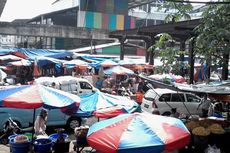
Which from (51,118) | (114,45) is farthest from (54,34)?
(51,118)

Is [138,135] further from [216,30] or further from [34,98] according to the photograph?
[216,30]

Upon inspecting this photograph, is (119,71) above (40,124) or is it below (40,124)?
above

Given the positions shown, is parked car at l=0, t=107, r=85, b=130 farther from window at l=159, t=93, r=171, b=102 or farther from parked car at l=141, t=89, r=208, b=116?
window at l=159, t=93, r=171, b=102

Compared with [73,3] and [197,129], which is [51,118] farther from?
[73,3]

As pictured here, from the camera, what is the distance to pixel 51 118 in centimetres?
1441

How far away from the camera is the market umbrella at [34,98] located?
9094 mm

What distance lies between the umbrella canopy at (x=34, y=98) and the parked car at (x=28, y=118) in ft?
12.6

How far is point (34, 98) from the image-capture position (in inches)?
367

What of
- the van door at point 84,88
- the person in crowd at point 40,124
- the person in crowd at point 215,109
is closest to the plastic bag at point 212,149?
the person in crowd at point 215,109

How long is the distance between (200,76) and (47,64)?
13.1 meters

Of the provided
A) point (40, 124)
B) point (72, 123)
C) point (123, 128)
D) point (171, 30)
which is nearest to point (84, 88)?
point (72, 123)

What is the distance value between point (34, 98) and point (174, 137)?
4038mm

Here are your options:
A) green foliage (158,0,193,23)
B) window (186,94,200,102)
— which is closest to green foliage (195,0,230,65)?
green foliage (158,0,193,23)

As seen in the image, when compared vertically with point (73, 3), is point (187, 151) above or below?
below
